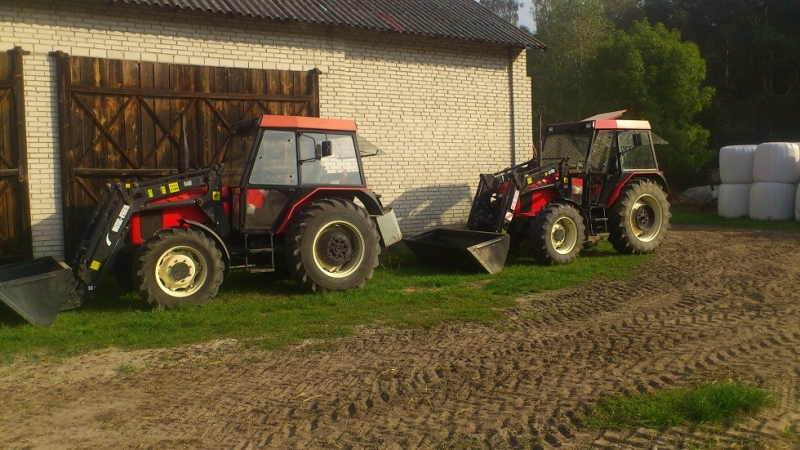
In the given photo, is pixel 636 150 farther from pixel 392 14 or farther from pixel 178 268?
pixel 178 268

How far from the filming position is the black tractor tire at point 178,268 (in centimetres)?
776

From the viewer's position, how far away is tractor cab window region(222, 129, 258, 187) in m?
8.98

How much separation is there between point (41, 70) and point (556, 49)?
2425 centimetres

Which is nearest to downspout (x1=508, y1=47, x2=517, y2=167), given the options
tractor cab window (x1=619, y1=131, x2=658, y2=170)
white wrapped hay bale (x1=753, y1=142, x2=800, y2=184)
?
tractor cab window (x1=619, y1=131, x2=658, y2=170)

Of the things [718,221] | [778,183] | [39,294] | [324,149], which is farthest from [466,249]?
[778,183]

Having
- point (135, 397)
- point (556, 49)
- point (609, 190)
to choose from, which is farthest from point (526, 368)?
point (556, 49)

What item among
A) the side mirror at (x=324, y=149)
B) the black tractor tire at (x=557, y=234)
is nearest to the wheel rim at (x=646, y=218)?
the black tractor tire at (x=557, y=234)

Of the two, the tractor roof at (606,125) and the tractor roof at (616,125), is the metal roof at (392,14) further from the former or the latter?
the tractor roof at (616,125)

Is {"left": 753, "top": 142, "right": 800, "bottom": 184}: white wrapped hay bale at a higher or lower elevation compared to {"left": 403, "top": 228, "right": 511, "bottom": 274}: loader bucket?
higher

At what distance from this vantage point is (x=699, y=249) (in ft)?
41.3

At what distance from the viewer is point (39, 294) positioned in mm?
7332

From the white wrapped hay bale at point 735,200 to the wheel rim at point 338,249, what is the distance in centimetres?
1310

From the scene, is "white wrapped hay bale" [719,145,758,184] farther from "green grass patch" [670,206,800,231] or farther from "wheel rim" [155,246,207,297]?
"wheel rim" [155,246,207,297]

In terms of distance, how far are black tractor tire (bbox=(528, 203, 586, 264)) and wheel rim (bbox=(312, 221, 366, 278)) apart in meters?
2.99
